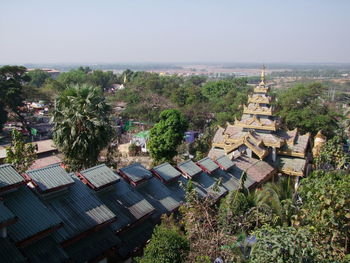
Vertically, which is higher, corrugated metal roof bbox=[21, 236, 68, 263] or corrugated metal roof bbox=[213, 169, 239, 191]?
corrugated metal roof bbox=[21, 236, 68, 263]

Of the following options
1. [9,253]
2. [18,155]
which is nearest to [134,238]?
[9,253]

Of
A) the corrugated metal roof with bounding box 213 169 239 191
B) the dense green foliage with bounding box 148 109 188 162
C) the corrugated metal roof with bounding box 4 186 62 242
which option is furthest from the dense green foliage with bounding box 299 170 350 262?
the dense green foliage with bounding box 148 109 188 162

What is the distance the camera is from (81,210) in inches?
478

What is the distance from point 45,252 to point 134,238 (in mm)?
3912

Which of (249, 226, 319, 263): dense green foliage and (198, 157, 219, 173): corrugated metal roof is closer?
(249, 226, 319, 263): dense green foliage

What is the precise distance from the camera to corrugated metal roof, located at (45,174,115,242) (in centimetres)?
1126

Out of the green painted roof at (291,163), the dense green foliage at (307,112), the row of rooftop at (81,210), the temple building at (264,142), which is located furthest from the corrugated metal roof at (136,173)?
the dense green foliage at (307,112)

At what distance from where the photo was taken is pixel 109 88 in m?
106

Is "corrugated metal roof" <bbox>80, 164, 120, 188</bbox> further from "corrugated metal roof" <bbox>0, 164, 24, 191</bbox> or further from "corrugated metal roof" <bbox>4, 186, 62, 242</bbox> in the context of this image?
"corrugated metal roof" <bbox>0, 164, 24, 191</bbox>

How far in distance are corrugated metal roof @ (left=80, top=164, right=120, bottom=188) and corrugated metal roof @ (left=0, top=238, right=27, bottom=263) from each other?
4497 millimetres

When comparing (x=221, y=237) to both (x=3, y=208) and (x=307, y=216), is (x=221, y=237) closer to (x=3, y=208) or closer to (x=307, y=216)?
(x=307, y=216)

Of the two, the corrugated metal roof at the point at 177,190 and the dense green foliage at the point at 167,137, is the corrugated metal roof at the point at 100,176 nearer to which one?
the corrugated metal roof at the point at 177,190

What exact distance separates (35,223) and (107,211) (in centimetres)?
283

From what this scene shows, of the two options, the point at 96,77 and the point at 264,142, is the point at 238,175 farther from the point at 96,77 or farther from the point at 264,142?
the point at 96,77
